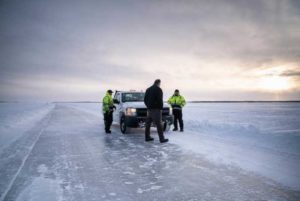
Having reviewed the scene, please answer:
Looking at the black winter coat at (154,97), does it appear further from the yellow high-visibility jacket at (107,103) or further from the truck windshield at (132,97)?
the truck windshield at (132,97)

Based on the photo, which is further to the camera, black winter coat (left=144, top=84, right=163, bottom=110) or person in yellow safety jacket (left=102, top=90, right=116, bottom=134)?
person in yellow safety jacket (left=102, top=90, right=116, bottom=134)

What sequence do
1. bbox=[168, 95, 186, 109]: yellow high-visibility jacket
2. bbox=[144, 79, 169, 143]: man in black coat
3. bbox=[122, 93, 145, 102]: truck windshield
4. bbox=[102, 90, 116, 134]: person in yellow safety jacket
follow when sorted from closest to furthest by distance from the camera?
bbox=[144, 79, 169, 143]: man in black coat
bbox=[102, 90, 116, 134]: person in yellow safety jacket
bbox=[168, 95, 186, 109]: yellow high-visibility jacket
bbox=[122, 93, 145, 102]: truck windshield

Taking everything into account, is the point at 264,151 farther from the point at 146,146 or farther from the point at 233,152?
the point at 146,146

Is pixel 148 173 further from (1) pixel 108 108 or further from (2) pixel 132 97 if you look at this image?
(2) pixel 132 97

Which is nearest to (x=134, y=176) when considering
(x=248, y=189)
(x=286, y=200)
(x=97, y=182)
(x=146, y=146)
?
(x=97, y=182)

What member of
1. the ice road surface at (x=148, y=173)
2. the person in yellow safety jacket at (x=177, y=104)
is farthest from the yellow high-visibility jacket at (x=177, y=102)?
the ice road surface at (x=148, y=173)

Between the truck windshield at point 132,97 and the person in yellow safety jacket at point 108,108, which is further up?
the truck windshield at point 132,97

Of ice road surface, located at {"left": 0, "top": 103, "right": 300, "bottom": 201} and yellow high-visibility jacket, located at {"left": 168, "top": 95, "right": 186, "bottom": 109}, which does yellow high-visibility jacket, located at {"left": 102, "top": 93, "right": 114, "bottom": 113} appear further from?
ice road surface, located at {"left": 0, "top": 103, "right": 300, "bottom": 201}

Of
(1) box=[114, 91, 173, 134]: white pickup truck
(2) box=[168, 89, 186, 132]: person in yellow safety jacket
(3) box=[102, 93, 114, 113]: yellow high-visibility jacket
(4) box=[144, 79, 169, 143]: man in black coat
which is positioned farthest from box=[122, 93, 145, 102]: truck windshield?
(4) box=[144, 79, 169, 143]: man in black coat

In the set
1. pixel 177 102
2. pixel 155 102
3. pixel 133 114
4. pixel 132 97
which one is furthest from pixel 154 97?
pixel 132 97

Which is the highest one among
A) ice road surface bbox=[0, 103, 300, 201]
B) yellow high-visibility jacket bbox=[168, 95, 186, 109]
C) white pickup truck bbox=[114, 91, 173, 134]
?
yellow high-visibility jacket bbox=[168, 95, 186, 109]

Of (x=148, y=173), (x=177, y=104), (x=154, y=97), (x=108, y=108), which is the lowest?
(x=148, y=173)

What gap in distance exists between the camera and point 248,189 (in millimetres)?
3965

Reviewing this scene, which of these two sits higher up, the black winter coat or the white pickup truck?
the black winter coat
